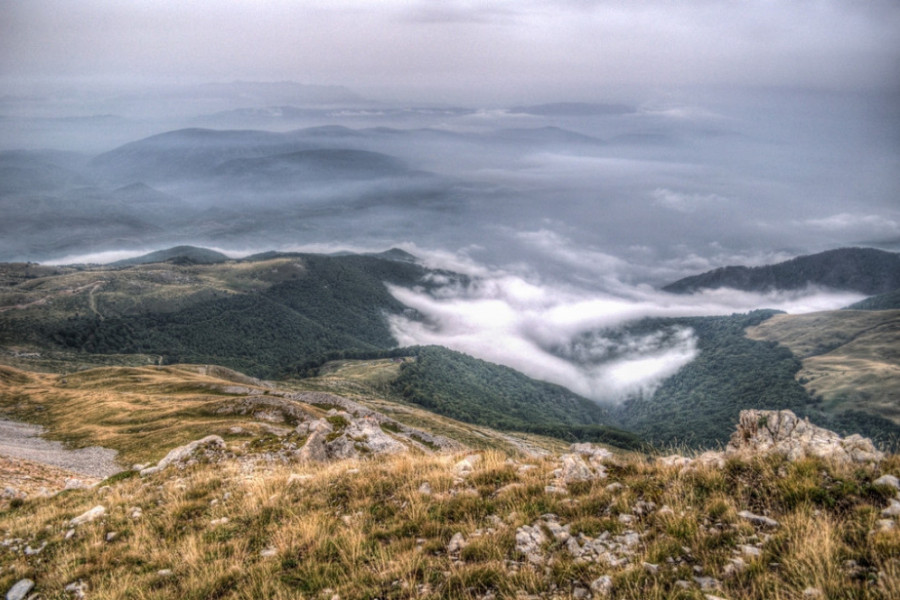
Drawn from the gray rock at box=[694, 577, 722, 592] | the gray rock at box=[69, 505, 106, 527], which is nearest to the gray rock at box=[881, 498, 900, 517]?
the gray rock at box=[694, 577, 722, 592]

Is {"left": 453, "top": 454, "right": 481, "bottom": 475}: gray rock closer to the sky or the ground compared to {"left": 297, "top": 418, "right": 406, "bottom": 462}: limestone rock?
closer to the sky

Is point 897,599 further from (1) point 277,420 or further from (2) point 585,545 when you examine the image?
(1) point 277,420

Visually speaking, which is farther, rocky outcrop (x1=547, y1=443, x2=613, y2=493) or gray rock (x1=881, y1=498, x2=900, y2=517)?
rocky outcrop (x1=547, y1=443, x2=613, y2=493)

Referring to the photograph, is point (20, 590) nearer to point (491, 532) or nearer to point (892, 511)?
point (491, 532)

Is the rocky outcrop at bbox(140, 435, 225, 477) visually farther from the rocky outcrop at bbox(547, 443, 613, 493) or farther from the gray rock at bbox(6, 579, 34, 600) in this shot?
the rocky outcrop at bbox(547, 443, 613, 493)

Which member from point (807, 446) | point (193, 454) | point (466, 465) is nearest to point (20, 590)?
point (466, 465)
